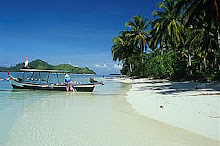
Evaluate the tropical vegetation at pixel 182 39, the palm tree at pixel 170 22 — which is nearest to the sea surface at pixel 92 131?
the tropical vegetation at pixel 182 39

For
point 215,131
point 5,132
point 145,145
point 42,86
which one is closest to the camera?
point 145,145

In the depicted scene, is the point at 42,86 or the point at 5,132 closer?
the point at 5,132

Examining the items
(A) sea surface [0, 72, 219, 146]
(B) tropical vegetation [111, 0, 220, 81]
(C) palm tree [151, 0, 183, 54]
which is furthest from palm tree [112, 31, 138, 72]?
(A) sea surface [0, 72, 219, 146]

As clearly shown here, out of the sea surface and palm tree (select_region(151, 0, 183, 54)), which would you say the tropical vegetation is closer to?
palm tree (select_region(151, 0, 183, 54))

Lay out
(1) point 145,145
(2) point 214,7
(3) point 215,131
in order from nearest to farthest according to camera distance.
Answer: (1) point 145,145 → (3) point 215,131 → (2) point 214,7

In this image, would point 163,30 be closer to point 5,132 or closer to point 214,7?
point 214,7

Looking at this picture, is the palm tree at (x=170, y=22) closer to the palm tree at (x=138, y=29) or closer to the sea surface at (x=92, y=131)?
the palm tree at (x=138, y=29)

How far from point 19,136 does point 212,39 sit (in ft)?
78.3

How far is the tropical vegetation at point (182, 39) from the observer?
17756mm

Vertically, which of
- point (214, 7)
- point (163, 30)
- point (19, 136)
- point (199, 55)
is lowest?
point (19, 136)

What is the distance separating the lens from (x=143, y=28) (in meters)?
40.8

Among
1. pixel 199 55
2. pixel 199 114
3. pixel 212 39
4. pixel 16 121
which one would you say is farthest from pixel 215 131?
pixel 199 55

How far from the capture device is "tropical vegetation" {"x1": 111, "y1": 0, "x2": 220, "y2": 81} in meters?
17.8

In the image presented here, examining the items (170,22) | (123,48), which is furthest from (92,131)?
(123,48)
